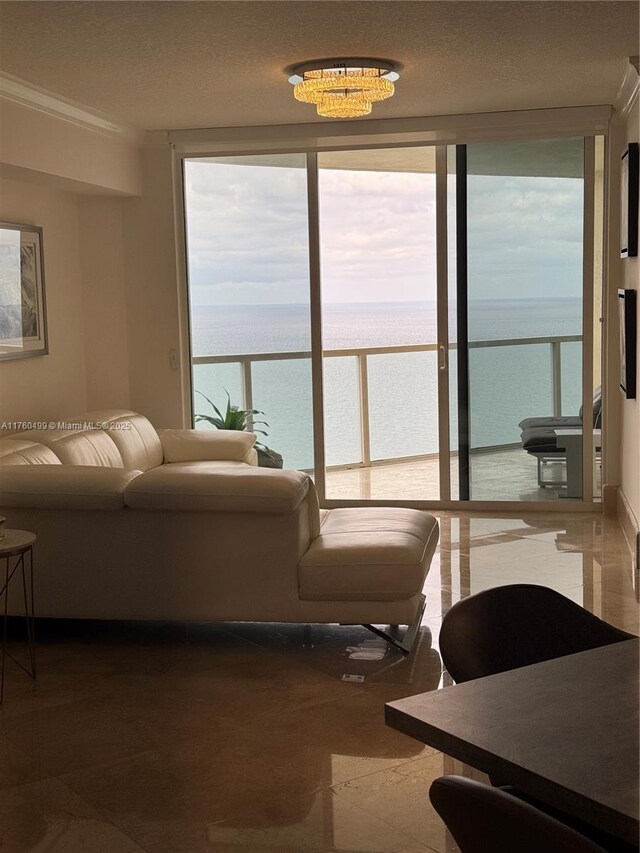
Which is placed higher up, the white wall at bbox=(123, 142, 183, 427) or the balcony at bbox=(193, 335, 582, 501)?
the white wall at bbox=(123, 142, 183, 427)

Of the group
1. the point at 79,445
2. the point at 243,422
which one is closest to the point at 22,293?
the point at 79,445

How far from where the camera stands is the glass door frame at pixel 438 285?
6.50m

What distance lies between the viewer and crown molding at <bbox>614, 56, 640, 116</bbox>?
5.00 m

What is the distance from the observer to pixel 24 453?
15.1ft

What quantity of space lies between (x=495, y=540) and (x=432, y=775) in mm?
3072

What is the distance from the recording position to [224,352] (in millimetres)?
7070

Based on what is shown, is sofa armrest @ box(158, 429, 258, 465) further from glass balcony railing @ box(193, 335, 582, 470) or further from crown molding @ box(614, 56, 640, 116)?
crown molding @ box(614, 56, 640, 116)

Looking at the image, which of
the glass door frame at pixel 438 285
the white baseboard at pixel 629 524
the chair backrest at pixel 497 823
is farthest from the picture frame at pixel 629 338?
the chair backrest at pixel 497 823

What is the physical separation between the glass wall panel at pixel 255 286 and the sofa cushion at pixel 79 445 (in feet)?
5.27

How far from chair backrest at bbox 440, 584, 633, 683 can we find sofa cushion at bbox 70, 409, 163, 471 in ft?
12.6

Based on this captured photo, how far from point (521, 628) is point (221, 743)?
145cm

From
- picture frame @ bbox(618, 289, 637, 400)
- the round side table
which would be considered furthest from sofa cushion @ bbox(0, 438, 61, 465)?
picture frame @ bbox(618, 289, 637, 400)

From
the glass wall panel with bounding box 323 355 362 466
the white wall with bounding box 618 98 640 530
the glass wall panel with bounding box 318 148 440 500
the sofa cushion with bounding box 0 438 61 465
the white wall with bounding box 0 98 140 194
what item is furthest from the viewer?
the glass wall panel with bounding box 318 148 440 500

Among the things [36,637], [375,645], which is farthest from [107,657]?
[375,645]
